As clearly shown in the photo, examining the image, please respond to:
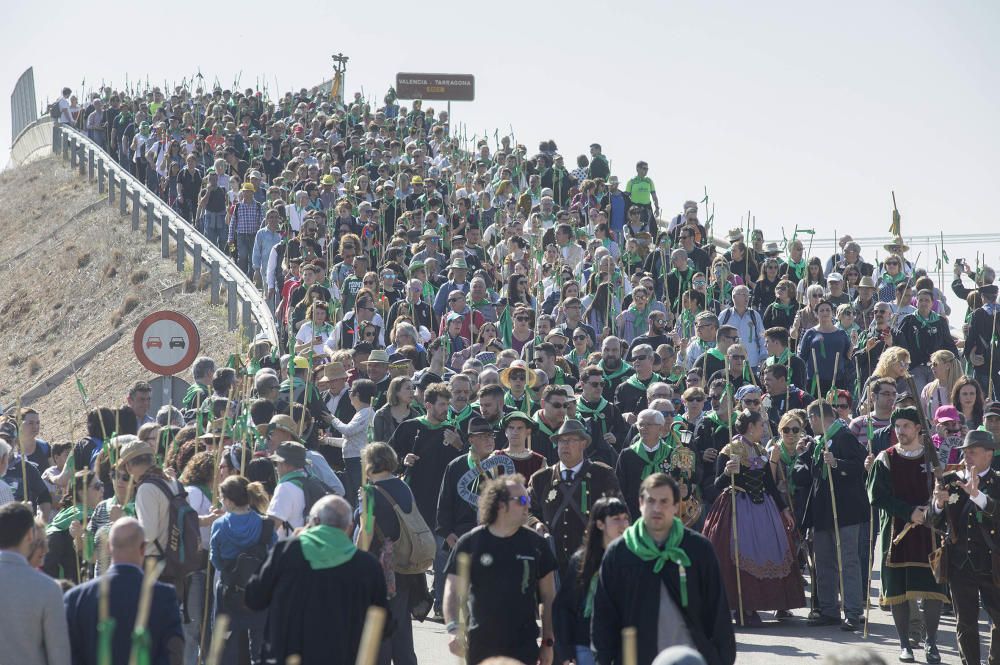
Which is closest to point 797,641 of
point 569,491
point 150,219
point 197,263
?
point 569,491

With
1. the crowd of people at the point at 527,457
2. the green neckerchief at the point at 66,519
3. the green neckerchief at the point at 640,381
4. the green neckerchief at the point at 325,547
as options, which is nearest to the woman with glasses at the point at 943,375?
the crowd of people at the point at 527,457

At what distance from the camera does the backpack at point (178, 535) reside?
973 cm

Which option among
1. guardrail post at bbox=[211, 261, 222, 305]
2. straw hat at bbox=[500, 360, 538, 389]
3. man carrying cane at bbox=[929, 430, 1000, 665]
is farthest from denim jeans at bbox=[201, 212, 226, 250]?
man carrying cane at bbox=[929, 430, 1000, 665]

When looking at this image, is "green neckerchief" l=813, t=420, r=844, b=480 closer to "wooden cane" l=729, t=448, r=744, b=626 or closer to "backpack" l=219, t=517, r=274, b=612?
"wooden cane" l=729, t=448, r=744, b=626

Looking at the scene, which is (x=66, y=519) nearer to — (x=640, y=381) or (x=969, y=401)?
(x=640, y=381)

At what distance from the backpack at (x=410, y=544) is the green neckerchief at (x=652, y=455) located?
2700 millimetres

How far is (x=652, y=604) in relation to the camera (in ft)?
24.6

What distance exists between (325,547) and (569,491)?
311cm

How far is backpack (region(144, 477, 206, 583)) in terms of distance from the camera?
973 centimetres

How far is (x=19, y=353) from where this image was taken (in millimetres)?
35969

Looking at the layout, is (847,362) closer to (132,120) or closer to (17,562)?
(17,562)

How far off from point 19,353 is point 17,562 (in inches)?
1170

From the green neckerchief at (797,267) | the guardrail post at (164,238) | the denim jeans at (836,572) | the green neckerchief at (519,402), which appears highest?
the guardrail post at (164,238)

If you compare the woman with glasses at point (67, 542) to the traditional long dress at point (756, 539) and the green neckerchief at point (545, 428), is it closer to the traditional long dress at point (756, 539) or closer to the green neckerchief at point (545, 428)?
the green neckerchief at point (545, 428)
